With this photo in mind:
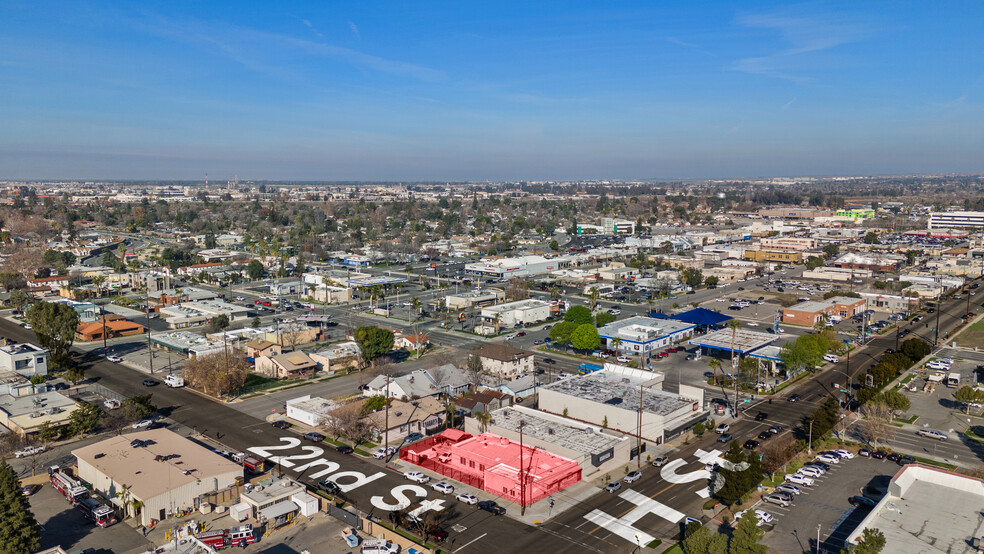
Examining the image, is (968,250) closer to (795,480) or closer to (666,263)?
(666,263)

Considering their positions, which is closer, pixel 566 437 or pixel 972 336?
pixel 566 437

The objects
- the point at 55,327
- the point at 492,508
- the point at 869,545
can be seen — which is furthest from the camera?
the point at 55,327

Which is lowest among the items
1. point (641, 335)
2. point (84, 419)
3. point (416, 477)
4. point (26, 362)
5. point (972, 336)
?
point (972, 336)

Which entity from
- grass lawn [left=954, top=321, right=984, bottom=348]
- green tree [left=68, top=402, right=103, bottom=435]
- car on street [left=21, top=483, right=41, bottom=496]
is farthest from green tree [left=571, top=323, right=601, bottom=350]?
car on street [left=21, top=483, right=41, bottom=496]

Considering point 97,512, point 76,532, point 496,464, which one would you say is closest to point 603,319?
point 496,464

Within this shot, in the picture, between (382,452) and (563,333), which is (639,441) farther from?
(563,333)

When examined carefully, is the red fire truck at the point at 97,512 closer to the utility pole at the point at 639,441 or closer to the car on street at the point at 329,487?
A: the car on street at the point at 329,487

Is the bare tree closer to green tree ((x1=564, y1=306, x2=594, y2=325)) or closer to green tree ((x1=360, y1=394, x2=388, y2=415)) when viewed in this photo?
green tree ((x1=564, y1=306, x2=594, y2=325))
